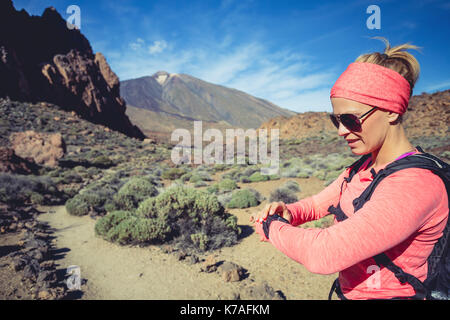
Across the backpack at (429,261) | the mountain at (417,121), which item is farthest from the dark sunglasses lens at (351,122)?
the mountain at (417,121)

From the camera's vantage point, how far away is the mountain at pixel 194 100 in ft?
449

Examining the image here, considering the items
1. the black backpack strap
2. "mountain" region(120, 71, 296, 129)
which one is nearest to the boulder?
the black backpack strap

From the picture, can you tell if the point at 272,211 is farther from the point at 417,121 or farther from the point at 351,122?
the point at 417,121

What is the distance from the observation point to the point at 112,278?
13.4 feet

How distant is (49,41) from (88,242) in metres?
44.9

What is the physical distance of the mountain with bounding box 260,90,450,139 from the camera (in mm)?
23962

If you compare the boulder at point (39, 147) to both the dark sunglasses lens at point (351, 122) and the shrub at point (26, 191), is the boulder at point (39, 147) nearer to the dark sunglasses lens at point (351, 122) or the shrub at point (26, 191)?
the shrub at point (26, 191)

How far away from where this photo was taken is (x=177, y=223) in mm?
5699

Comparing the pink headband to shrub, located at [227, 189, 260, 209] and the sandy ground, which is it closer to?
the sandy ground

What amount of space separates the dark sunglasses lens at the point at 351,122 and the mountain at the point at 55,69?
3884 cm

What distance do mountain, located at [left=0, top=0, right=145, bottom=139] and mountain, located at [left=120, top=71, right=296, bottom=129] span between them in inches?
3231

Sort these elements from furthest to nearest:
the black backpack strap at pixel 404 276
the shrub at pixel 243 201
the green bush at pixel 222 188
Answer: the green bush at pixel 222 188, the shrub at pixel 243 201, the black backpack strap at pixel 404 276

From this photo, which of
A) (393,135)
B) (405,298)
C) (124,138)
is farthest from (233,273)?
(124,138)

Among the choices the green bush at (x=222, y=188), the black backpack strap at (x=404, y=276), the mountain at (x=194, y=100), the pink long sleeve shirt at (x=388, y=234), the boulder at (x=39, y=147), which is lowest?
the green bush at (x=222, y=188)
